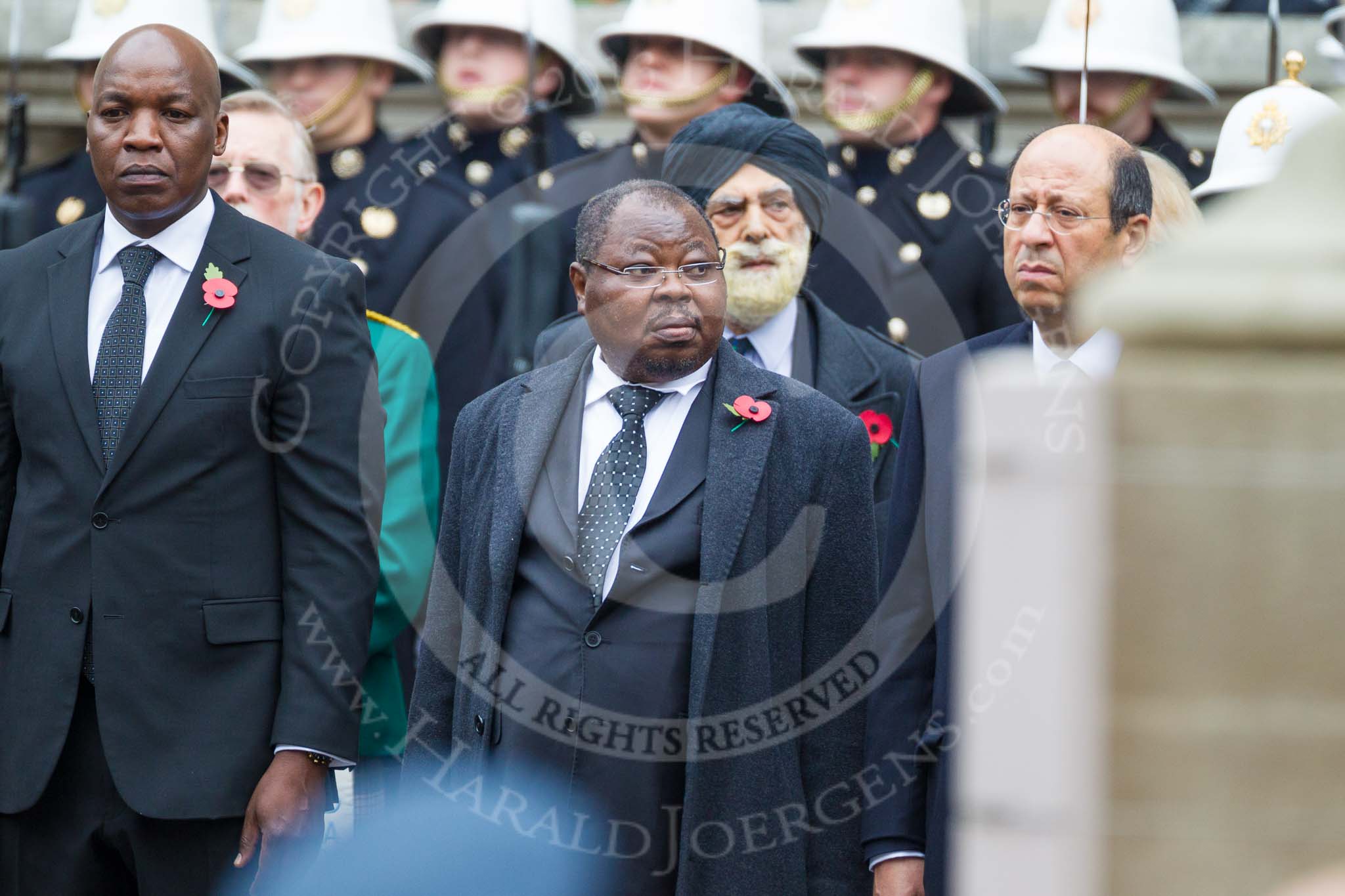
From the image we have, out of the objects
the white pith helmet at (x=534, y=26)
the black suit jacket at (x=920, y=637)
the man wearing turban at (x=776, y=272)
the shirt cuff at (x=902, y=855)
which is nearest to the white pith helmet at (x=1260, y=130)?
the man wearing turban at (x=776, y=272)

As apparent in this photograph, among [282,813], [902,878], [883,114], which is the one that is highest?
[883,114]

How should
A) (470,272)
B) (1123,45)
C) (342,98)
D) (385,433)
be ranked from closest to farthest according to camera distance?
(385,433), (470,272), (1123,45), (342,98)

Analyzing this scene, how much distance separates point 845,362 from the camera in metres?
4.67

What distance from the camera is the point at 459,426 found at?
13.3ft

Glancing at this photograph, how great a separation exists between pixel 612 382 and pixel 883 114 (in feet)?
7.14

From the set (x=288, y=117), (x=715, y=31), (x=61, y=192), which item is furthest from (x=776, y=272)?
(x=61, y=192)

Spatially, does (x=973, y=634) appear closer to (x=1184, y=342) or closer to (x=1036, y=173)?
(x=1184, y=342)

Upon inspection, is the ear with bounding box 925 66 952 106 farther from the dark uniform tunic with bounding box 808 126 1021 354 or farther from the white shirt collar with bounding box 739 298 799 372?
the white shirt collar with bounding box 739 298 799 372

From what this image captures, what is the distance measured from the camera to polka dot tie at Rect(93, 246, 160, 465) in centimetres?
370

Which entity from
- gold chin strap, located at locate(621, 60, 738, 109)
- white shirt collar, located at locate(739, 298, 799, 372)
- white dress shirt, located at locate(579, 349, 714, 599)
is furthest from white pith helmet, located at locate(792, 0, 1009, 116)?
white dress shirt, located at locate(579, 349, 714, 599)

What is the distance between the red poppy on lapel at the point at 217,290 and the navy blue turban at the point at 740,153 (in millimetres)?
1325

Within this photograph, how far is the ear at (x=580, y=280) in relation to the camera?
4.04m

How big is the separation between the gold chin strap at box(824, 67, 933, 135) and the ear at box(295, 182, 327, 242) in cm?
153

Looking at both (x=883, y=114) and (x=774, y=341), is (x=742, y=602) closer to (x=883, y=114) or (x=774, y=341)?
(x=774, y=341)
